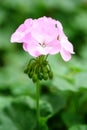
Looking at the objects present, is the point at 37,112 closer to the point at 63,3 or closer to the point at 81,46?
the point at 81,46

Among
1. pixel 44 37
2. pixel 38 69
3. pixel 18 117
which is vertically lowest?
pixel 18 117

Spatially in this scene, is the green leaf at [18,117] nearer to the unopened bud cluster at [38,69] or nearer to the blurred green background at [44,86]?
the blurred green background at [44,86]

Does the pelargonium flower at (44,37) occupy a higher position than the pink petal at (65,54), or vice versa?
the pelargonium flower at (44,37)

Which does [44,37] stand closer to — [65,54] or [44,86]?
[65,54]

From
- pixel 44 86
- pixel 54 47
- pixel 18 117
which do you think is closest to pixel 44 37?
pixel 54 47

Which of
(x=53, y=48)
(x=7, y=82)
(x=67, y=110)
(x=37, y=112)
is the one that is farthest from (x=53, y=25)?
(x=7, y=82)

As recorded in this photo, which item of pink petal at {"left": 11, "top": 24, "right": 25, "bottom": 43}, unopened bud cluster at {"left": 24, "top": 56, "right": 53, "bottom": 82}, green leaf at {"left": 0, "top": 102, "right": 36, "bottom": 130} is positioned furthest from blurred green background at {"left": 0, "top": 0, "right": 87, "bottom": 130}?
pink petal at {"left": 11, "top": 24, "right": 25, "bottom": 43}

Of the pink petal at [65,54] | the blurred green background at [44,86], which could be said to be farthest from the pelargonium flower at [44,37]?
the blurred green background at [44,86]
